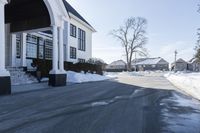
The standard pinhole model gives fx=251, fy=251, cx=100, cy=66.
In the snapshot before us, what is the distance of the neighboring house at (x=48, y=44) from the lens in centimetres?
2106

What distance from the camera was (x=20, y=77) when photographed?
17.2 m

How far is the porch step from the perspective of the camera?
16.5m

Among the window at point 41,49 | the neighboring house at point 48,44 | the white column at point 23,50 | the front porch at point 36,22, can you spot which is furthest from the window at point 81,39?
the front porch at point 36,22

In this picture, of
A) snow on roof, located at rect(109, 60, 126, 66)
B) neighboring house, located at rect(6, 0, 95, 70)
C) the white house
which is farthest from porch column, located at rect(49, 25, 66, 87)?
snow on roof, located at rect(109, 60, 126, 66)

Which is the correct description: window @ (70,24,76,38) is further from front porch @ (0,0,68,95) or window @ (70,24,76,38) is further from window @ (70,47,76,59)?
front porch @ (0,0,68,95)

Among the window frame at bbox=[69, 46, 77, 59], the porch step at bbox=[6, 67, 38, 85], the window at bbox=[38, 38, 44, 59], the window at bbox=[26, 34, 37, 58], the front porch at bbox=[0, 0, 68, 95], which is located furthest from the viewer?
the window frame at bbox=[69, 46, 77, 59]

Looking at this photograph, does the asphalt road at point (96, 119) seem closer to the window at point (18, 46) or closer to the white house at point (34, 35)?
the white house at point (34, 35)

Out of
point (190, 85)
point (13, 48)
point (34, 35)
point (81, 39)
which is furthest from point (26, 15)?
point (81, 39)

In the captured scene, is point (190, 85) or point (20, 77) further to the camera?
point (20, 77)

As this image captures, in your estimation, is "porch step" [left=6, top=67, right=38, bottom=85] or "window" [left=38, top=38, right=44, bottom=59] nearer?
"porch step" [left=6, top=67, right=38, bottom=85]

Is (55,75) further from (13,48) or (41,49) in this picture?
(41,49)

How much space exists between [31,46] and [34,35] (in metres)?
1.15

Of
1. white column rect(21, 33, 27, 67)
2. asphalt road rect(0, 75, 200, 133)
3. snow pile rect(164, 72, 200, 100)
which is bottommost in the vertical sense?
asphalt road rect(0, 75, 200, 133)

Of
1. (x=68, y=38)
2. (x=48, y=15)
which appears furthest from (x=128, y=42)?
(x=48, y=15)
